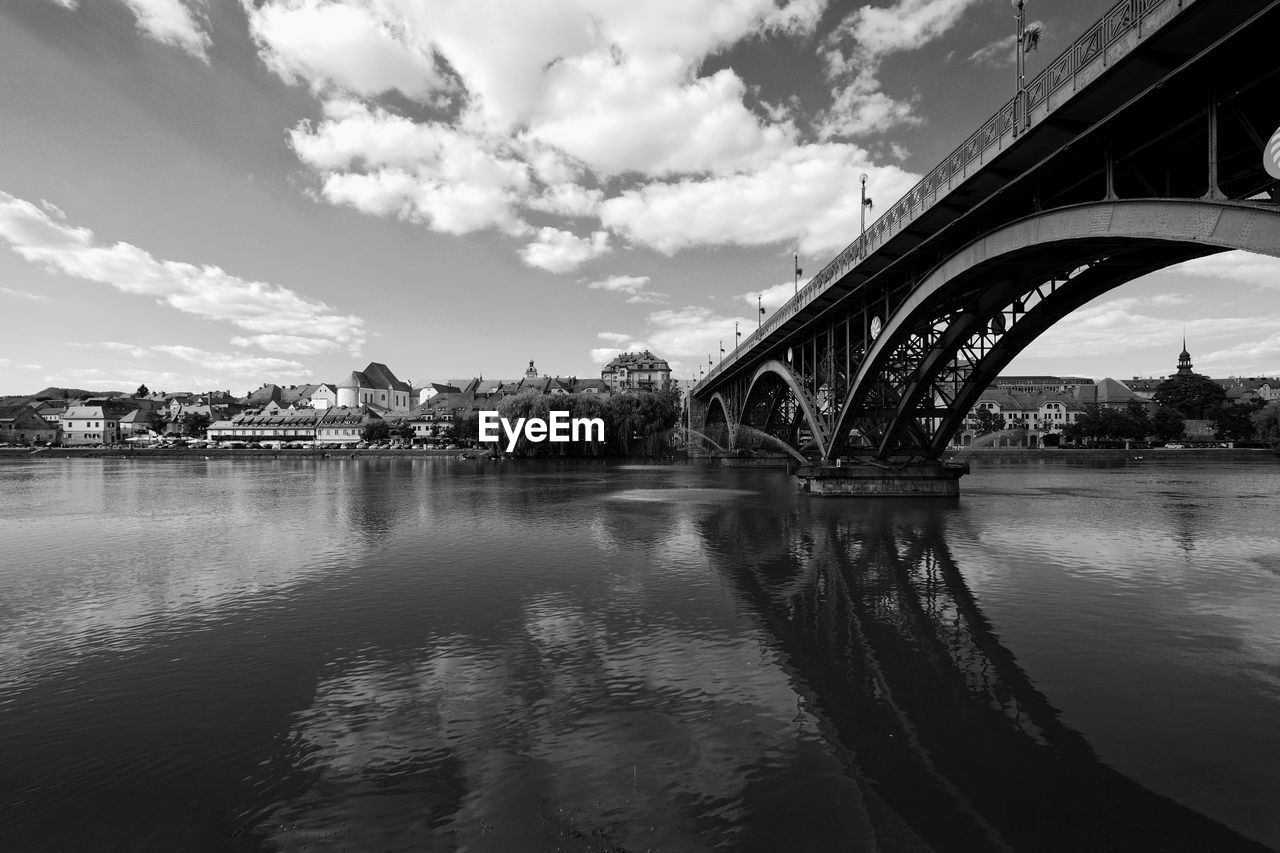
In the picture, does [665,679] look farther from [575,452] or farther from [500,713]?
[575,452]

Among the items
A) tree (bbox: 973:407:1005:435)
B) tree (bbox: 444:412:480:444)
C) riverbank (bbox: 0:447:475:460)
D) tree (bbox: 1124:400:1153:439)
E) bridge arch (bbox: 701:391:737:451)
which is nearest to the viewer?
bridge arch (bbox: 701:391:737:451)

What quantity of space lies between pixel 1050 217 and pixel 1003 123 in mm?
3045

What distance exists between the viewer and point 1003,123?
17.0m

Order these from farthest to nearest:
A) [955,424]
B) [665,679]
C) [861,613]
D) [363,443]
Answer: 1. [363,443]
2. [955,424]
3. [861,613]
4. [665,679]

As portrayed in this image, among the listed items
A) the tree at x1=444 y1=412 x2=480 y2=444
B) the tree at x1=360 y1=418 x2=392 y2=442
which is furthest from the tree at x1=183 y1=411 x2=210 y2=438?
the tree at x1=444 y1=412 x2=480 y2=444

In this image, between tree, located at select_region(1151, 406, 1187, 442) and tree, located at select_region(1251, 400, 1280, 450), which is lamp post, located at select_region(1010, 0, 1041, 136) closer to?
tree, located at select_region(1251, 400, 1280, 450)

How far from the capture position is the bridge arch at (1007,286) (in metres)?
11.3

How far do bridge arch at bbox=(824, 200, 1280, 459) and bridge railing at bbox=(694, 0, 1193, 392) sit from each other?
89.9 inches

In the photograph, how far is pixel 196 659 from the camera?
10.8 metres

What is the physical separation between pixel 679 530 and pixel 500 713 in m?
17.1

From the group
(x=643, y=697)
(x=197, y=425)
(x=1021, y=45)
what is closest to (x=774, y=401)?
(x=1021, y=45)

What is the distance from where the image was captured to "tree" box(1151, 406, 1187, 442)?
122125 mm

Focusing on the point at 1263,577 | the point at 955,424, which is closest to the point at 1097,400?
the point at 955,424

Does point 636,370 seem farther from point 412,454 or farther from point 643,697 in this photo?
point 643,697
